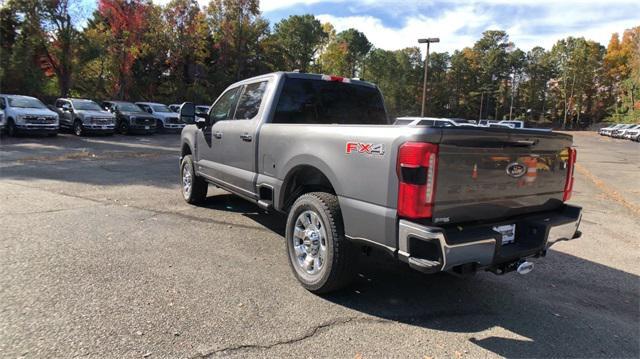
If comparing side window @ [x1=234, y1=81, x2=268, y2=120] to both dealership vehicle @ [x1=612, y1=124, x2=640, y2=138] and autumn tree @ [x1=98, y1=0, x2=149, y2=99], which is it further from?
dealership vehicle @ [x1=612, y1=124, x2=640, y2=138]

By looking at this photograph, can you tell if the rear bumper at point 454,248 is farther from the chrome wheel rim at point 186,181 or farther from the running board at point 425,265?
the chrome wheel rim at point 186,181

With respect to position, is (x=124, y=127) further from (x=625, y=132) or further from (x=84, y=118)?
(x=625, y=132)

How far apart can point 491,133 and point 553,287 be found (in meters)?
2.20

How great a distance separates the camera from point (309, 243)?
4125 millimetres

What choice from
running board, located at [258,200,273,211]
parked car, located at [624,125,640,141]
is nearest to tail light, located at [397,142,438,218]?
running board, located at [258,200,273,211]

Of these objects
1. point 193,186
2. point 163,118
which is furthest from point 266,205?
point 163,118

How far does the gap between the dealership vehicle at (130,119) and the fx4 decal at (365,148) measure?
22822mm

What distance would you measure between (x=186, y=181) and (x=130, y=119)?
1826 cm

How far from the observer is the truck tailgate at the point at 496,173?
316 cm

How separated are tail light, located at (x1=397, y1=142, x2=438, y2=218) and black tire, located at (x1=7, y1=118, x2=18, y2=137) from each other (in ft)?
68.6

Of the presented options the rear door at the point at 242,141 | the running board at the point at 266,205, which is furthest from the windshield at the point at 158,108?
the running board at the point at 266,205

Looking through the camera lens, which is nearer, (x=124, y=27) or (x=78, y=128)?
(x=78, y=128)

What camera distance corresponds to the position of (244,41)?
137 feet

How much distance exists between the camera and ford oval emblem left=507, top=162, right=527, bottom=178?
3520mm
